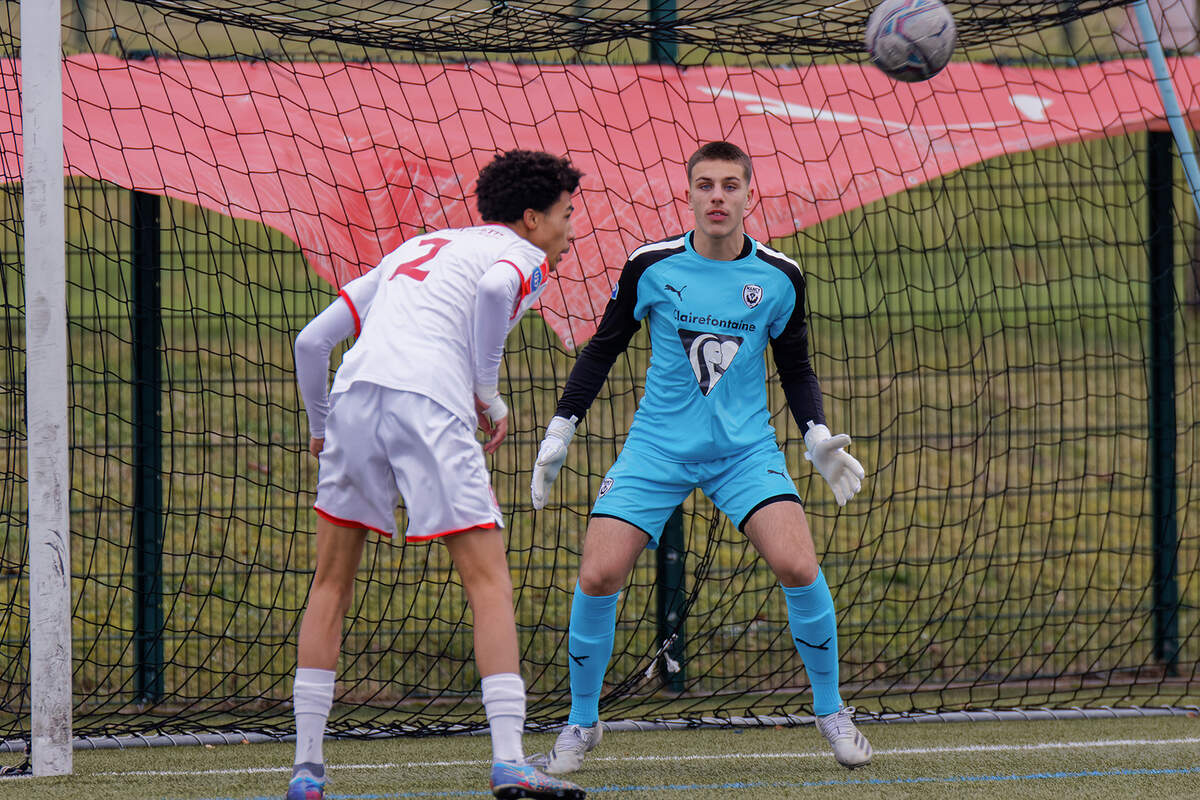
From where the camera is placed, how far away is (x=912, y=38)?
4.68m

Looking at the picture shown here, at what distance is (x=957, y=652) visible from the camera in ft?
21.0

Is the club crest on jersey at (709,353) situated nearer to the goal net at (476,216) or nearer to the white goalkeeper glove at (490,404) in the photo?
the white goalkeeper glove at (490,404)

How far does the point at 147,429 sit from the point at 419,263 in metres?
2.09

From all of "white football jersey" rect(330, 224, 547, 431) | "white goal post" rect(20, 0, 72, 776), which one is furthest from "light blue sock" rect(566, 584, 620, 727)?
"white goal post" rect(20, 0, 72, 776)

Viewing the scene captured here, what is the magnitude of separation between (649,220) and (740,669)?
6.76 ft

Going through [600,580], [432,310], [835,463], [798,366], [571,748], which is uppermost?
[432,310]

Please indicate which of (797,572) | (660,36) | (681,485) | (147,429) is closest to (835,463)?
(797,572)

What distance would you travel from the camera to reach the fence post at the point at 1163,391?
5.90 metres

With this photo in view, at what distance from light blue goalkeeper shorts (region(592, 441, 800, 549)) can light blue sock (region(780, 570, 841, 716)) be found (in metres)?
0.28

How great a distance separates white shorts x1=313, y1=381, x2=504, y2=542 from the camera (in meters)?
3.44

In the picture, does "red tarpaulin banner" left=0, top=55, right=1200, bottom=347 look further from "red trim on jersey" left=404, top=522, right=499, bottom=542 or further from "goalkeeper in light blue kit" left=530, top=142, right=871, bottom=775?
"red trim on jersey" left=404, top=522, right=499, bottom=542

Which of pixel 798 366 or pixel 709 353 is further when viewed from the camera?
pixel 798 366

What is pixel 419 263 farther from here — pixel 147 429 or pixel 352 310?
pixel 147 429

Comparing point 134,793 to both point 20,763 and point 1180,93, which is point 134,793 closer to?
point 20,763
